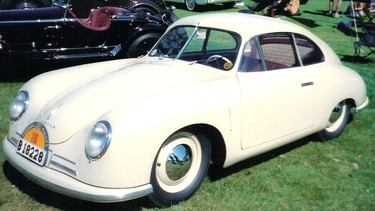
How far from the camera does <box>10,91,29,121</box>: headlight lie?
3.22 metres

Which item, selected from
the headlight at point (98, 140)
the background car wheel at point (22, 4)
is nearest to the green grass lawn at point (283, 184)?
the headlight at point (98, 140)

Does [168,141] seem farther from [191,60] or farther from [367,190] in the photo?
[367,190]

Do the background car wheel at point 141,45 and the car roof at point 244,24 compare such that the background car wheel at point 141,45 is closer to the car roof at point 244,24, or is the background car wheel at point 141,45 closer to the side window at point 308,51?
the car roof at point 244,24

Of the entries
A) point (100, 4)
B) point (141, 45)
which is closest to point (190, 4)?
point (100, 4)

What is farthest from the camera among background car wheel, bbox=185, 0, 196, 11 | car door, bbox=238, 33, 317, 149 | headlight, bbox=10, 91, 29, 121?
background car wheel, bbox=185, 0, 196, 11

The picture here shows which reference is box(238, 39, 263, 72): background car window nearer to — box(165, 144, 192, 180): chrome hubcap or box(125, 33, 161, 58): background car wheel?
box(165, 144, 192, 180): chrome hubcap

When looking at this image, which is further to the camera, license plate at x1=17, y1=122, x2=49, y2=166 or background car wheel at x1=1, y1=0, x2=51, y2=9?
background car wheel at x1=1, y1=0, x2=51, y2=9

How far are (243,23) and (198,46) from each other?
0.50 metres

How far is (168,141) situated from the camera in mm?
2848

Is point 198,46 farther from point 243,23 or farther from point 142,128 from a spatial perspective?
point 142,128

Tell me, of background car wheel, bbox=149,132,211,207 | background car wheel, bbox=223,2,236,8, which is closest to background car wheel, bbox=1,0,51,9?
background car wheel, bbox=149,132,211,207

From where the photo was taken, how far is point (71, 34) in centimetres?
611

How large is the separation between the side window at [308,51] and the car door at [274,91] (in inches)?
3.9

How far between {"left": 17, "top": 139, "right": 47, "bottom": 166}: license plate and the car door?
1535 millimetres
